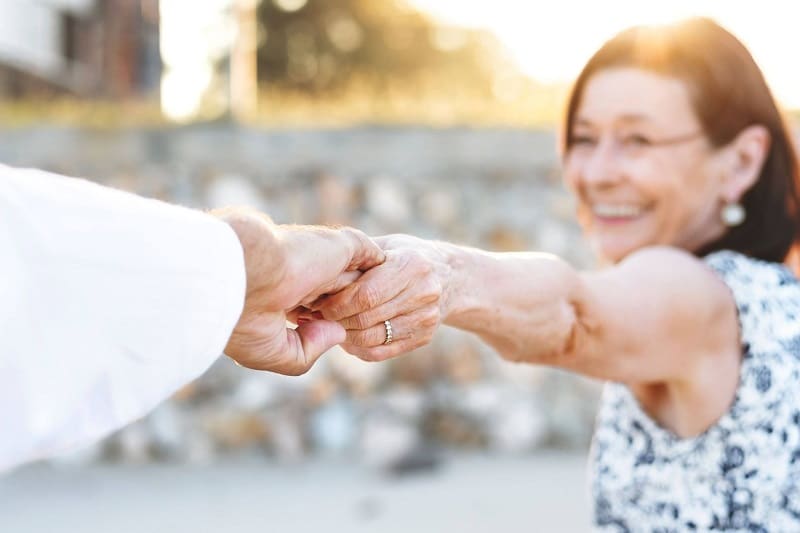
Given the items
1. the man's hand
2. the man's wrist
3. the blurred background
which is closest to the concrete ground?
the blurred background

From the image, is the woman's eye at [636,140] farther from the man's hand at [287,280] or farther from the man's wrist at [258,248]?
the man's wrist at [258,248]

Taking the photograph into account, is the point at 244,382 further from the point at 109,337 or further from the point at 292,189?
the point at 109,337

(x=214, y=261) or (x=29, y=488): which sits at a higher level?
(x=214, y=261)

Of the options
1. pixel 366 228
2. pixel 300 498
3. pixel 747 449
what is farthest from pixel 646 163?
pixel 366 228

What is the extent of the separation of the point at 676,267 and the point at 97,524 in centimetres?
287

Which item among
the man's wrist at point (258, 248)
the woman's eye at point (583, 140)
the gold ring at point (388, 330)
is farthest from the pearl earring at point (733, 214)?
the man's wrist at point (258, 248)

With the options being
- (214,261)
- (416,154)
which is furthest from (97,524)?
(214,261)

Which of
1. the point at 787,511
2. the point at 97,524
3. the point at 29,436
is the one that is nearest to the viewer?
the point at 29,436

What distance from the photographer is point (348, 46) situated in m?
26.2

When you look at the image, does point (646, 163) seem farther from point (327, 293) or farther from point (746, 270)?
point (327, 293)

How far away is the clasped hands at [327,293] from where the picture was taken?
1.25 meters

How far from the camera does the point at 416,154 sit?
16.4ft

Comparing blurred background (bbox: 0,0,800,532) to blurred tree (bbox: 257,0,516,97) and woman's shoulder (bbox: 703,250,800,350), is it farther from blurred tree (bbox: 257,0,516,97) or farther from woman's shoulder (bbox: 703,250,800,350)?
blurred tree (bbox: 257,0,516,97)

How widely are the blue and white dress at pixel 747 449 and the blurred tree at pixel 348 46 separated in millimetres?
20245
